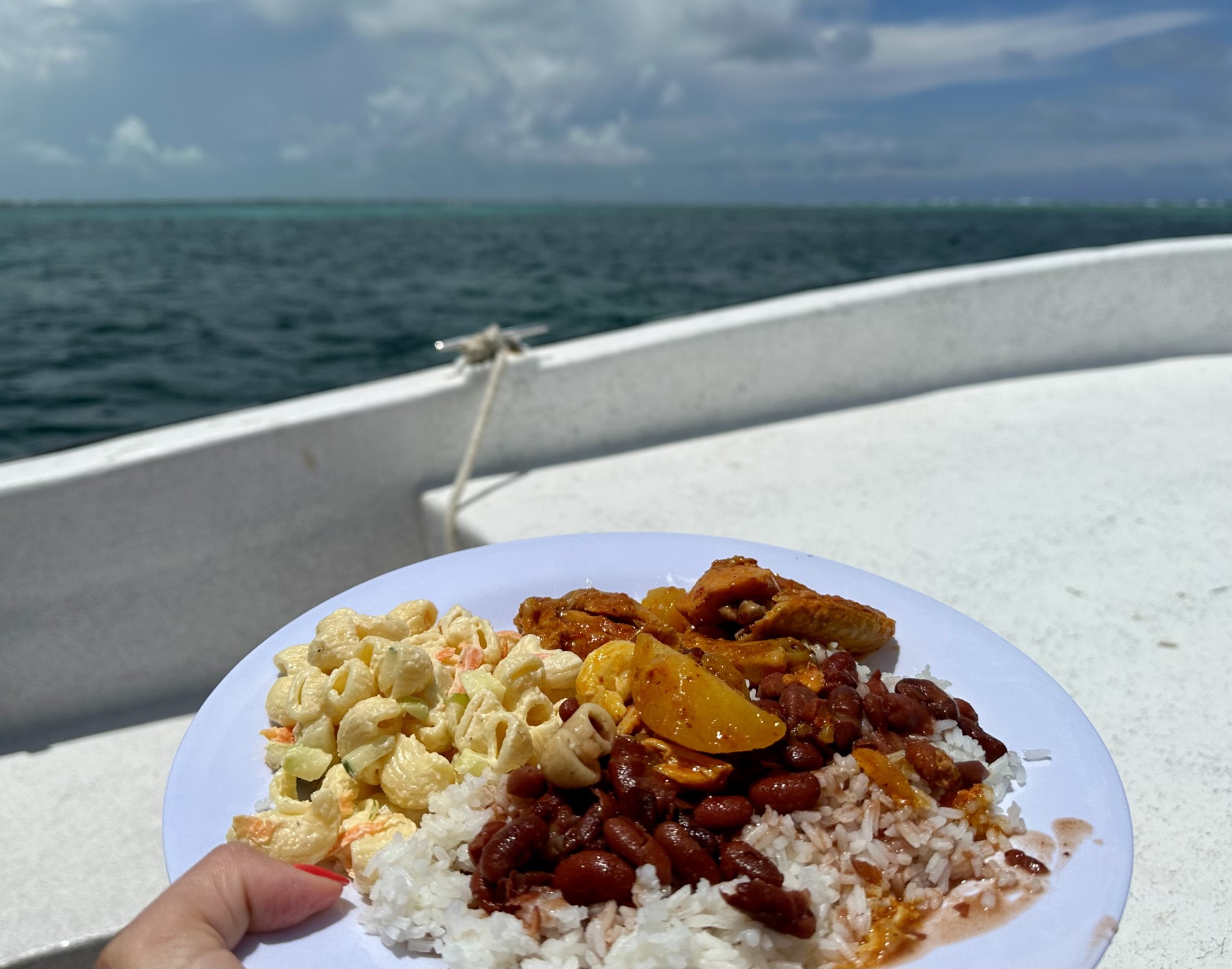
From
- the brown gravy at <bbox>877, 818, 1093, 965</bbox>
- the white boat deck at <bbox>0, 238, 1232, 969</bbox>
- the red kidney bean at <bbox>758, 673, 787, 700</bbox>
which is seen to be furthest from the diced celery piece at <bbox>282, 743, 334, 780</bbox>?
the white boat deck at <bbox>0, 238, 1232, 969</bbox>

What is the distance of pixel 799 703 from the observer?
1.11 metres

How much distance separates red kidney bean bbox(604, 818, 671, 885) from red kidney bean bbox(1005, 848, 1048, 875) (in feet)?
1.26

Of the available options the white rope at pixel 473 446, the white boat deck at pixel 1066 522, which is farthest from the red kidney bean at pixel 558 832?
the white rope at pixel 473 446

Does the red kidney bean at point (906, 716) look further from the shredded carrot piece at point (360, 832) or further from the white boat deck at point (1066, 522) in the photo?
the shredded carrot piece at point (360, 832)

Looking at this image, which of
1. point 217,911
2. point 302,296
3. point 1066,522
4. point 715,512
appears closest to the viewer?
point 217,911

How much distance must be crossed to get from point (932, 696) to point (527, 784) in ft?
1.80

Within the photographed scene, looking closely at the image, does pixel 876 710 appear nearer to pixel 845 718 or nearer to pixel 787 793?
pixel 845 718

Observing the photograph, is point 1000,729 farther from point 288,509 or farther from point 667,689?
point 288,509

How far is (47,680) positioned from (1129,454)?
130 inches

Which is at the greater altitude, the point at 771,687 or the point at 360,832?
the point at 771,687

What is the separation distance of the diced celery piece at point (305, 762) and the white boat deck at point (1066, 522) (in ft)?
3.64

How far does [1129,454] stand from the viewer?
275 centimetres

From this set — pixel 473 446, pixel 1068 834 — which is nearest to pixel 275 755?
pixel 1068 834

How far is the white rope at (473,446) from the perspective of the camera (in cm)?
243
